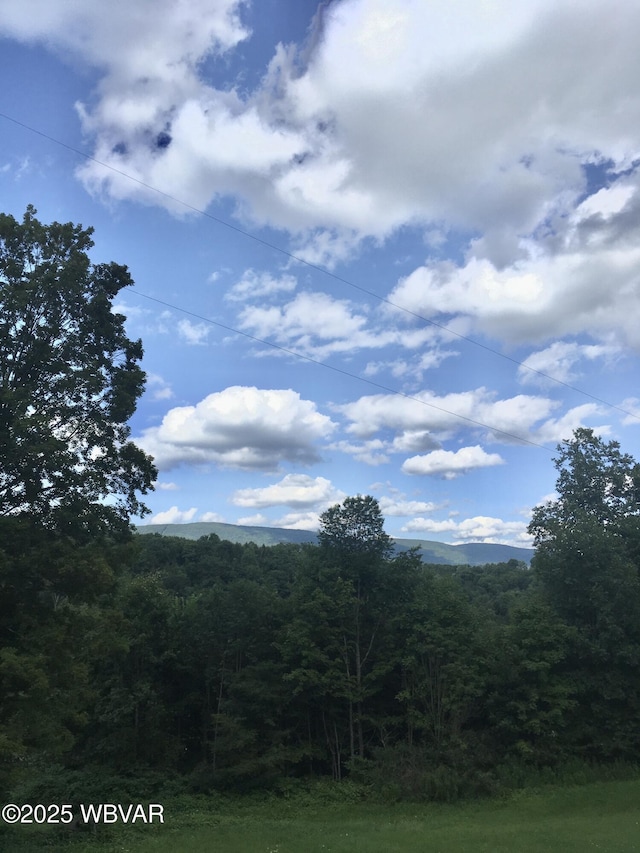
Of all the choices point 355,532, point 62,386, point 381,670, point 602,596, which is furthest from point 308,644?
point 62,386

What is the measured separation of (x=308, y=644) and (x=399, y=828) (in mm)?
9976

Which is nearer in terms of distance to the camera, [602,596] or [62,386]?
[62,386]

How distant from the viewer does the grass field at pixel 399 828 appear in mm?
14672

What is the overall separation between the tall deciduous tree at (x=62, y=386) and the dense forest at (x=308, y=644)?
6 cm

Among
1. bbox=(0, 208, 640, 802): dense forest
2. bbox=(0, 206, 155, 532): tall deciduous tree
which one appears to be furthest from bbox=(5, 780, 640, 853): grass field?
bbox=(0, 206, 155, 532): tall deciduous tree

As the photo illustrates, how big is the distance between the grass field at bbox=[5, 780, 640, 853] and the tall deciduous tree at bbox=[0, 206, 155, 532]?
9.31m

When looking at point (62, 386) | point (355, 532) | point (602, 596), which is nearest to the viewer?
point (62, 386)

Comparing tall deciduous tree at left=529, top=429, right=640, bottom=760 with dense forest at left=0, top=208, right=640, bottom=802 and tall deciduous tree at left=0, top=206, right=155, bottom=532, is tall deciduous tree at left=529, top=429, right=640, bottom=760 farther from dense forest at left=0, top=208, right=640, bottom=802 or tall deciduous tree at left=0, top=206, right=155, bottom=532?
tall deciduous tree at left=0, top=206, right=155, bottom=532

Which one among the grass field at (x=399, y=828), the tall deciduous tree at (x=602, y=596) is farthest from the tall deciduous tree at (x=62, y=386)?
the tall deciduous tree at (x=602, y=596)

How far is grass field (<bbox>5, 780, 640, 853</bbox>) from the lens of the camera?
14672 millimetres

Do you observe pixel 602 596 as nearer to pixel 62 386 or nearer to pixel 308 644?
pixel 308 644

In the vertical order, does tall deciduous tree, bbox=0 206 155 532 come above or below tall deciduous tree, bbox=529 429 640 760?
above

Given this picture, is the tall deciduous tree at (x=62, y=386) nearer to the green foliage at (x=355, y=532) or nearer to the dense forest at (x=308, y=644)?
the dense forest at (x=308, y=644)

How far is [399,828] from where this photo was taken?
56.2 ft
